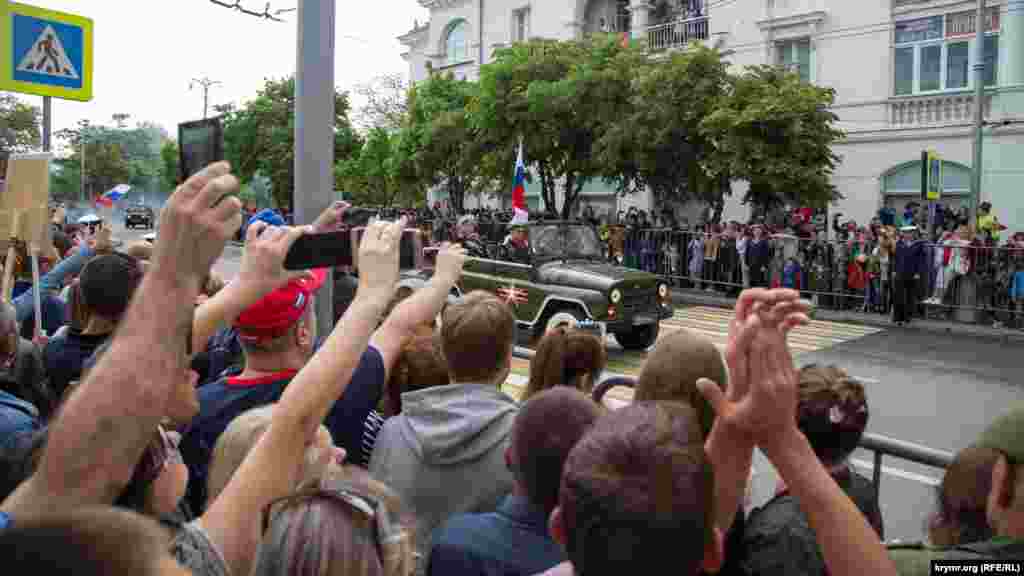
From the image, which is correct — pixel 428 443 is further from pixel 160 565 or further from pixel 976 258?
pixel 976 258

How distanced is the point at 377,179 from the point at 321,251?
37020mm

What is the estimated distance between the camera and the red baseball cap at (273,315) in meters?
2.76

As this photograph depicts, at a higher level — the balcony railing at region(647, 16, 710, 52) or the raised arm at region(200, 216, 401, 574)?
the balcony railing at region(647, 16, 710, 52)

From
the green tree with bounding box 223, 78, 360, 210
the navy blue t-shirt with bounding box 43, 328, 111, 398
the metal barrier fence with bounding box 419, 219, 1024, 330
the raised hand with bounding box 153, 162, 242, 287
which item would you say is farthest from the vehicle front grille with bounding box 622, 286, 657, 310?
the green tree with bounding box 223, 78, 360, 210

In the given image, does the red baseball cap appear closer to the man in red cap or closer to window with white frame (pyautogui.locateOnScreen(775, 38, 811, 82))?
the man in red cap

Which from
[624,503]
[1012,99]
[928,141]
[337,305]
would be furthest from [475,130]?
[624,503]

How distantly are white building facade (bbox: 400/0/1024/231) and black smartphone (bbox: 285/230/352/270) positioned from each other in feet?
74.1

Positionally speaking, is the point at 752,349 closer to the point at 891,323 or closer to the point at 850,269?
the point at 891,323

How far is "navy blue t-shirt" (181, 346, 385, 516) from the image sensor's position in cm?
269

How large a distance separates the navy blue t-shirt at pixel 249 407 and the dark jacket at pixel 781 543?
1.24 metres

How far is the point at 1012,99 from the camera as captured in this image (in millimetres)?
21422

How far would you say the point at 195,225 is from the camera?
4.64 ft

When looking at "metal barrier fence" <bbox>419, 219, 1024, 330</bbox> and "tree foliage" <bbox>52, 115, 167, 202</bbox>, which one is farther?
"tree foliage" <bbox>52, 115, 167, 202</bbox>

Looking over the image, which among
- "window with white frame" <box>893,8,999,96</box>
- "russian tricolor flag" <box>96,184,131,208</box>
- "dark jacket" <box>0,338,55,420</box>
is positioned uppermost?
"window with white frame" <box>893,8,999,96</box>
